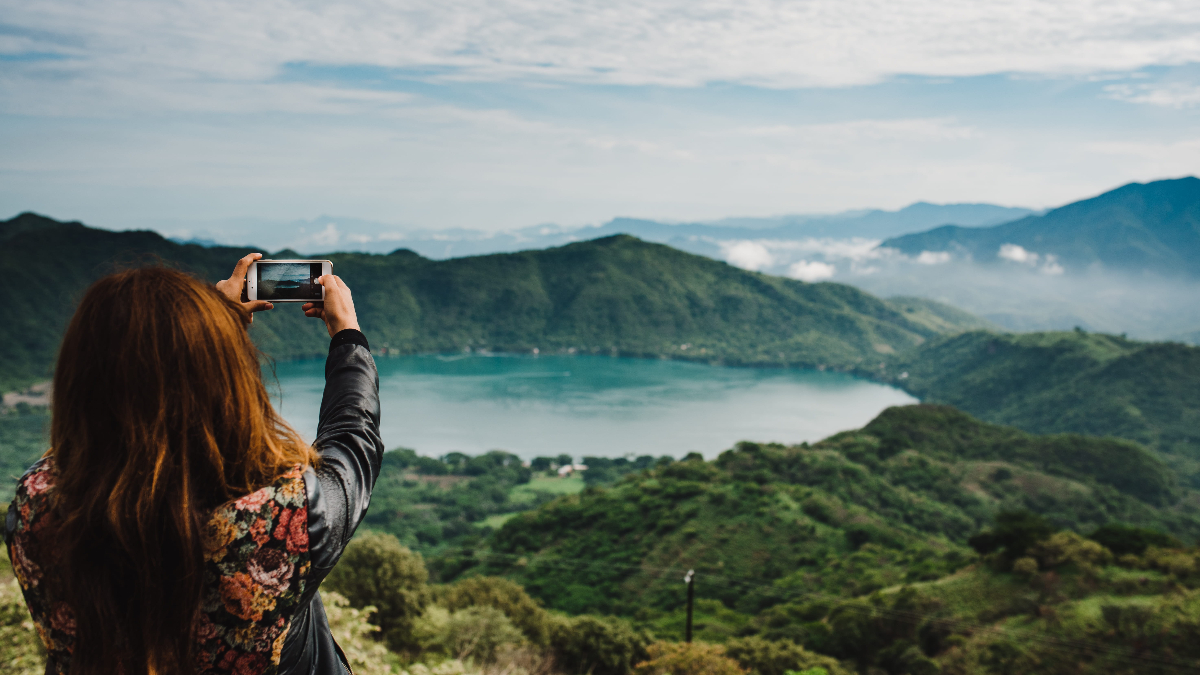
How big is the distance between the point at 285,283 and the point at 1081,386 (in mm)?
81495

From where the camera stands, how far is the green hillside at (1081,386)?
59938 mm

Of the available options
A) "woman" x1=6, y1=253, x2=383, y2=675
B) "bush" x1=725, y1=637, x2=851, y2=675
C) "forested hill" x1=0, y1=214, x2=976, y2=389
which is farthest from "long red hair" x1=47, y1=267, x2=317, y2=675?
"forested hill" x1=0, y1=214, x2=976, y2=389

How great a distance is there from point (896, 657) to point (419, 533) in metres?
27.6

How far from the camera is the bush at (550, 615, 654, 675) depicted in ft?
40.2

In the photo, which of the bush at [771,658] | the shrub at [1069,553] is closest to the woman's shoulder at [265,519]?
the bush at [771,658]

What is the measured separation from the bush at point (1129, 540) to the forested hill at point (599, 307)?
77835 millimetres

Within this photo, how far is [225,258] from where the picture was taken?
305ft

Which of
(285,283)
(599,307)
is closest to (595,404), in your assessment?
(599,307)

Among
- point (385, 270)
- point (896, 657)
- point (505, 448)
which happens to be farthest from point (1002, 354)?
point (385, 270)

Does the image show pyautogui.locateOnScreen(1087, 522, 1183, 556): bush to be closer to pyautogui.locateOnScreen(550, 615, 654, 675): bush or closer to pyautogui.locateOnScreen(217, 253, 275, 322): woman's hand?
pyautogui.locateOnScreen(550, 615, 654, 675): bush

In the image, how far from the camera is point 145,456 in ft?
2.77

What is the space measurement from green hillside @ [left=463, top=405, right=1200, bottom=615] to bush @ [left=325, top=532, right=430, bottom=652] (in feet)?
40.6

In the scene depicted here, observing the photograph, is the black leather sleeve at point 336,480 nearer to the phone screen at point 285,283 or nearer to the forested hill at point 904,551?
the phone screen at point 285,283

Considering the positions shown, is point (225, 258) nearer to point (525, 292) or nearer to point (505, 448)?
point (525, 292)
